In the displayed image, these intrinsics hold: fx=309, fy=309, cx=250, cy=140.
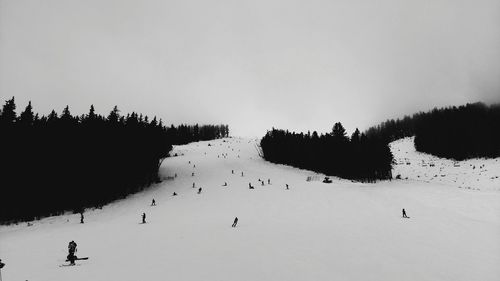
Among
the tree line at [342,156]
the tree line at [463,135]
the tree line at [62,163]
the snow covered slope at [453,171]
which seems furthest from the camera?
the tree line at [463,135]

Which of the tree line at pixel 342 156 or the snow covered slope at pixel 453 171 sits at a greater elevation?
the tree line at pixel 342 156

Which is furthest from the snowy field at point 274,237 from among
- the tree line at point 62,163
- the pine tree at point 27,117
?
the pine tree at point 27,117

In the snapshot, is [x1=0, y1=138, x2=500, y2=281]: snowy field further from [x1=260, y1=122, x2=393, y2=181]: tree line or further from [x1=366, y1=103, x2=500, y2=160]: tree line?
[x1=366, y1=103, x2=500, y2=160]: tree line

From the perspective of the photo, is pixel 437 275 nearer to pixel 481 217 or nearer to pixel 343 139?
pixel 481 217

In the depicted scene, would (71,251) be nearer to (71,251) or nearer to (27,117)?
(71,251)

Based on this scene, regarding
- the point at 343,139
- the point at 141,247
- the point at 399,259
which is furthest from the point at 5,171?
the point at 343,139

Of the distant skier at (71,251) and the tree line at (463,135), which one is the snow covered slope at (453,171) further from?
the distant skier at (71,251)
